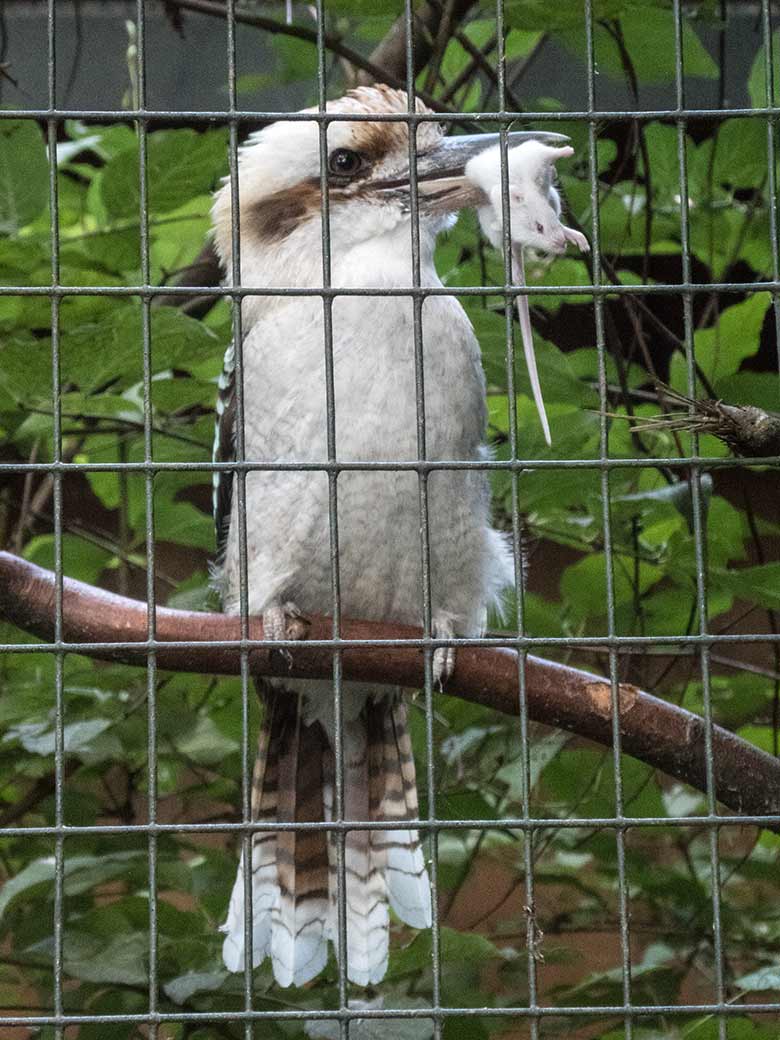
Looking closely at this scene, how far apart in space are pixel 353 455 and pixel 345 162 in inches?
18.4

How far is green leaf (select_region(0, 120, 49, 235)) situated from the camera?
183 cm

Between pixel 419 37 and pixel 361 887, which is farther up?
pixel 419 37

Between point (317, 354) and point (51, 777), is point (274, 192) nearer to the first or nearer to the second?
point (317, 354)

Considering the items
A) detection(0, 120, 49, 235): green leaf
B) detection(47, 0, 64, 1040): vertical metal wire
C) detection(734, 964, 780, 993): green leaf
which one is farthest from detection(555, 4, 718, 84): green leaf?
detection(734, 964, 780, 993): green leaf

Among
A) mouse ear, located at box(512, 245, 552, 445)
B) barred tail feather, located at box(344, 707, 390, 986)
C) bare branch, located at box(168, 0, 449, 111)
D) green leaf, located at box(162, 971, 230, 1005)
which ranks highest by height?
bare branch, located at box(168, 0, 449, 111)

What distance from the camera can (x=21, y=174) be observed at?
1.86 m

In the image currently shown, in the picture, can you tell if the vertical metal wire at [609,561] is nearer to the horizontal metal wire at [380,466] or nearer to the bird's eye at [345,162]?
the horizontal metal wire at [380,466]

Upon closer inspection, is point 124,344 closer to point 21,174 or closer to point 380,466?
point 21,174

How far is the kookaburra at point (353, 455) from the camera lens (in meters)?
1.96

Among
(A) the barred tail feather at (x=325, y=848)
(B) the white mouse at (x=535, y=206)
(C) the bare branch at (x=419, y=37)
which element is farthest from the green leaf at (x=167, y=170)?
(A) the barred tail feather at (x=325, y=848)

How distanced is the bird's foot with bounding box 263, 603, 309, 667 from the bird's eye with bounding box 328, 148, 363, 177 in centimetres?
68

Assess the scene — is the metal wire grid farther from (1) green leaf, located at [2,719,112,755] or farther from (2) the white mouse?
(1) green leaf, located at [2,719,112,755]

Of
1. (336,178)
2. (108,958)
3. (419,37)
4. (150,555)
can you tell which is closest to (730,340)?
(336,178)

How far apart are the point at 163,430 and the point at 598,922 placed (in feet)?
3.72
